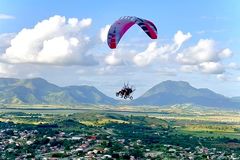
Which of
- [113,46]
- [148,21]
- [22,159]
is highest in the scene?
[148,21]

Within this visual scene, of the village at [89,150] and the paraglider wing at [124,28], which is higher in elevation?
the paraglider wing at [124,28]

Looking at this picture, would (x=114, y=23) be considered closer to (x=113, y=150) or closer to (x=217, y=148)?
(x=113, y=150)

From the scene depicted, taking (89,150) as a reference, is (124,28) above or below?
above

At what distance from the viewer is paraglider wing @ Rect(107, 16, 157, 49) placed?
38312 millimetres

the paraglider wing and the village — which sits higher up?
the paraglider wing

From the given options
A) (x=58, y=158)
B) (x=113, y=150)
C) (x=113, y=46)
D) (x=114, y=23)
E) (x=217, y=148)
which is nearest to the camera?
(x=113, y=46)

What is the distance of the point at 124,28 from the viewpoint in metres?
39.2

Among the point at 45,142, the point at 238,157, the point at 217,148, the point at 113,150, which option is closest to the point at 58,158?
the point at 113,150

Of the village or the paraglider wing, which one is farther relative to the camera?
the village

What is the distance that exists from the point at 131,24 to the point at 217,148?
99.0 m

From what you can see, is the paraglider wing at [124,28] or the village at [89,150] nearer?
the paraglider wing at [124,28]

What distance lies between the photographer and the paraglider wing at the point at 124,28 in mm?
38312

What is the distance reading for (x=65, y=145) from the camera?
120 metres

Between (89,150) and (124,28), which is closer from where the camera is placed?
(124,28)
